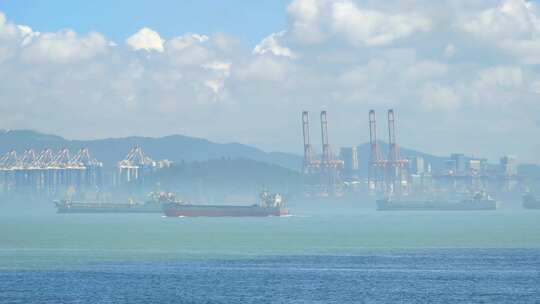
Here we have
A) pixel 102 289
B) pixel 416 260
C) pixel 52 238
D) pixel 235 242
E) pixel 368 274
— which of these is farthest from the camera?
pixel 52 238

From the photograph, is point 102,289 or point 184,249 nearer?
point 102,289

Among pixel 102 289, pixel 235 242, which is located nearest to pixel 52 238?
pixel 235 242

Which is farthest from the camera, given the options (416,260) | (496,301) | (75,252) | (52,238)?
(52,238)

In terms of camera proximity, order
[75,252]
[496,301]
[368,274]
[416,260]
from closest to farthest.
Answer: [496,301] → [368,274] → [416,260] → [75,252]

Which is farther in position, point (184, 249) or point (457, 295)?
point (184, 249)

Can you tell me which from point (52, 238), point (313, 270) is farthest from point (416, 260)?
point (52, 238)

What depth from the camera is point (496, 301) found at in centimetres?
5925

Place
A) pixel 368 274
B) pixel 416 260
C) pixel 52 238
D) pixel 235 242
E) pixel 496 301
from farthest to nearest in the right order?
pixel 52 238 → pixel 235 242 → pixel 416 260 → pixel 368 274 → pixel 496 301

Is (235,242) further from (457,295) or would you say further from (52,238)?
(457,295)

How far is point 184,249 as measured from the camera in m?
104

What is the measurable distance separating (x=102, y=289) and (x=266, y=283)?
10736 millimetres

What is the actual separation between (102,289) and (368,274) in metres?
19.6

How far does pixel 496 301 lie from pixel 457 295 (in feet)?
10.6

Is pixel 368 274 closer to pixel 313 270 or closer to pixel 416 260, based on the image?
pixel 313 270
